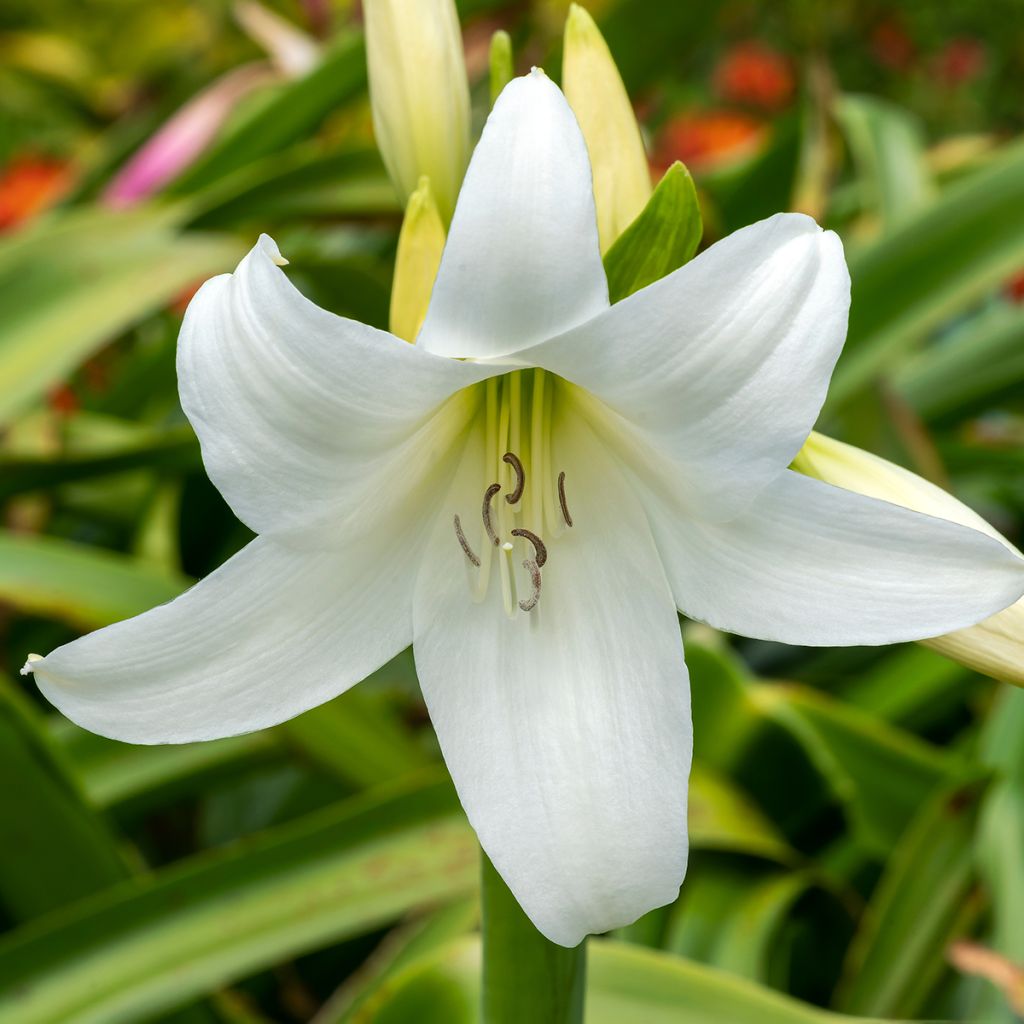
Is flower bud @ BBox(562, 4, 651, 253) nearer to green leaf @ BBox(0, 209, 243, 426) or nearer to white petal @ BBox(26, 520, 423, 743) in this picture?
white petal @ BBox(26, 520, 423, 743)

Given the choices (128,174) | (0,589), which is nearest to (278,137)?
(128,174)

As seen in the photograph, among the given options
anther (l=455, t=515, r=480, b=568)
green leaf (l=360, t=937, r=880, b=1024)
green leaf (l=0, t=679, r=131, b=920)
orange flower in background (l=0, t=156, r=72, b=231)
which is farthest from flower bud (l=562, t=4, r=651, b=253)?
orange flower in background (l=0, t=156, r=72, b=231)

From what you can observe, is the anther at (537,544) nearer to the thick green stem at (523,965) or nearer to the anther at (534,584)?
the anther at (534,584)

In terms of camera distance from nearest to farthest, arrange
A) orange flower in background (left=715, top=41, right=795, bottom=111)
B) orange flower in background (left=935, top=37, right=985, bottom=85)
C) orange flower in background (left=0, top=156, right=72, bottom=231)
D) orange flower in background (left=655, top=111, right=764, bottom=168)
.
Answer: orange flower in background (left=0, top=156, right=72, bottom=231) → orange flower in background (left=655, top=111, right=764, bottom=168) → orange flower in background (left=715, top=41, right=795, bottom=111) → orange flower in background (left=935, top=37, right=985, bottom=85)

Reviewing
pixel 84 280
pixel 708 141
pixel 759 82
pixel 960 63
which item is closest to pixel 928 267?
pixel 84 280

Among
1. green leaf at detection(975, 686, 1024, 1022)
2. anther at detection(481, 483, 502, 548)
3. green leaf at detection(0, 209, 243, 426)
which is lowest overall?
green leaf at detection(975, 686, 1024, 1022)

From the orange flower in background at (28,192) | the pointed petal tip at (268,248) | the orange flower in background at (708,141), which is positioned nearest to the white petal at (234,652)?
the pointed petal tip at (268,248)
